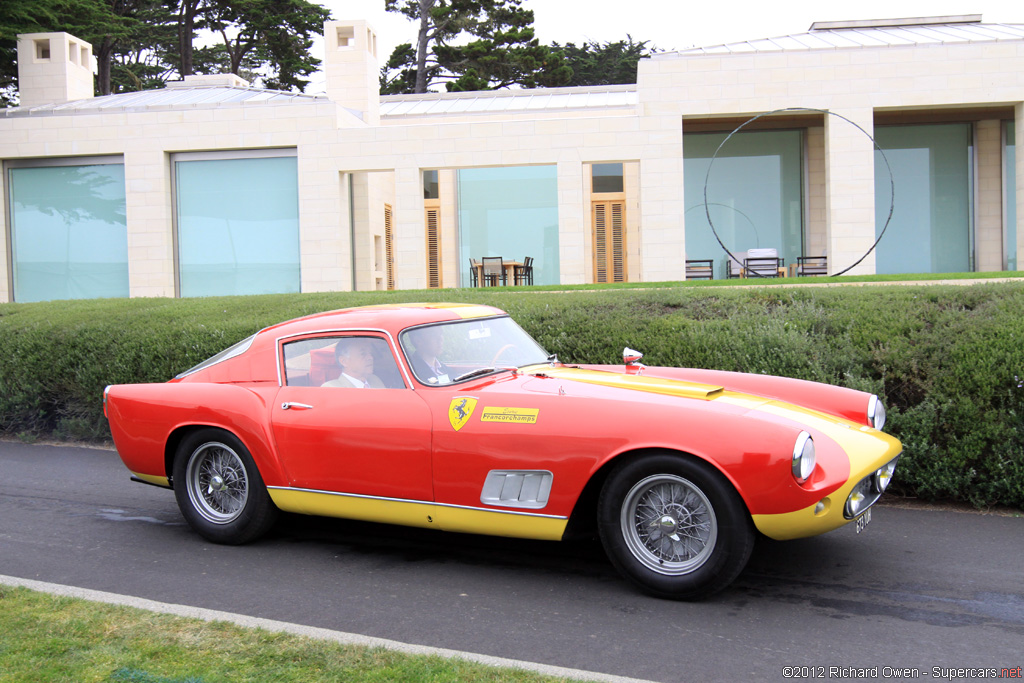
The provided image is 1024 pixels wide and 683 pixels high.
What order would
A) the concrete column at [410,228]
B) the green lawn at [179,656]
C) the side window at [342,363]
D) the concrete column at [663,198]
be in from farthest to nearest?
the concrete column at [410,228] → the concrete column at [663,198] → the side window at [342,363] → the green lawn at [179,656]

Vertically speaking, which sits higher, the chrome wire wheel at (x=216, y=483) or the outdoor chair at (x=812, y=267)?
the outdoor chair at (x=812, y=267)

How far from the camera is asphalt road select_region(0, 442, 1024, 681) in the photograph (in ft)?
10.9

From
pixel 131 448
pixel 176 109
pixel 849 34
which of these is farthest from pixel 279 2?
pixel 131 448

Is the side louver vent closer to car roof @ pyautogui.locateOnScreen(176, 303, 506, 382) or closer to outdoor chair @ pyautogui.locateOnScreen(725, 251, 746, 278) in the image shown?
car roof @ pyautogui.locateOnScreen(176, 303, 506, 382)

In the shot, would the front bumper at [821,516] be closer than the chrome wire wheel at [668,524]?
Yes

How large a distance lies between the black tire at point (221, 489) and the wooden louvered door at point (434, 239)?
15220mm

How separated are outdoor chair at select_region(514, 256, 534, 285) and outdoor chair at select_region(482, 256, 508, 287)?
0.97 ft

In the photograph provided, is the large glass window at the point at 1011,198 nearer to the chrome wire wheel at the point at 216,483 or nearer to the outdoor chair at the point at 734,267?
the outdoor chair at the point at 734,267

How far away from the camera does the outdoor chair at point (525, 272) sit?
19.1 meters

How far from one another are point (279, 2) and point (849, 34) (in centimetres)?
2644

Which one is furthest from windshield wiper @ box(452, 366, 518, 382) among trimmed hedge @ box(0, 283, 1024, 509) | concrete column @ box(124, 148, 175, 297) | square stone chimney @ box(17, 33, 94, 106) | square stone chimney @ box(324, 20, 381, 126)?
square stone chimney @ box(17, 33, 94, 106)

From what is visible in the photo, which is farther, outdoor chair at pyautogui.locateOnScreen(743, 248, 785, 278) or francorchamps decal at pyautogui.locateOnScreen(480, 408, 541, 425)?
outdoor chair at pyautogui.locateOnScreen(743, 248, 785, 278)

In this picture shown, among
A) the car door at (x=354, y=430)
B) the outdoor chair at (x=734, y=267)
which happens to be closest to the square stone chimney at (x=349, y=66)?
the outdoor chair at (x=734, y=267)

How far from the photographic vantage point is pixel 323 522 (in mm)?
5488
